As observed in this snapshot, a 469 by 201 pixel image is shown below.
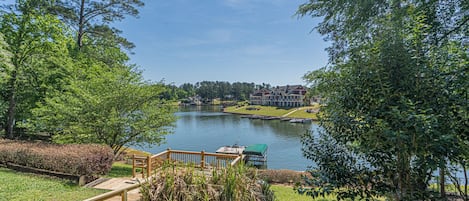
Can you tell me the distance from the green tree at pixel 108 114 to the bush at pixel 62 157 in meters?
1.35

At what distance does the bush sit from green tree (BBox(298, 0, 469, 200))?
6.97 metres

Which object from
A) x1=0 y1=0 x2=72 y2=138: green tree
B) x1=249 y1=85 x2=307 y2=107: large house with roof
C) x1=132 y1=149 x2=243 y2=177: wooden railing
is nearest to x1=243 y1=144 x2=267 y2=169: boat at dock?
x1=132 y1=149 x2=243 y2=177: wooden railing

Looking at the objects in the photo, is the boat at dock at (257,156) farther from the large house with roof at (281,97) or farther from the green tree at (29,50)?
the large house with roof at (281,97)

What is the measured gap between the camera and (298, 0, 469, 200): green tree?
6.66ft

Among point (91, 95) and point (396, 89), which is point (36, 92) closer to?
point (91, 95)

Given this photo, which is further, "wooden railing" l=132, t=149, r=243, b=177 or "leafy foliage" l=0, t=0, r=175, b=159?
"leafy foliage" l=0, t=0, r=175, b=159

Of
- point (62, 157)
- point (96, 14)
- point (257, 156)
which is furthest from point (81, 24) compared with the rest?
point (257, 156)

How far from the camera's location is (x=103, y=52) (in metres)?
14.9

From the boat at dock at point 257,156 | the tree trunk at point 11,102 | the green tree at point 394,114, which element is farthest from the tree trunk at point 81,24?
the green tree at point 394,114

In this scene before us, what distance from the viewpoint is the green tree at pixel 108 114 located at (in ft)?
30.5

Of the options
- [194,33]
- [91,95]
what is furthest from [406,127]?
[194,33]

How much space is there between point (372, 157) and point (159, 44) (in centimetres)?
2193

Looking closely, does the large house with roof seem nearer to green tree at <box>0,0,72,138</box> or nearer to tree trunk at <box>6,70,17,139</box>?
green tree at <box>0,0,72,138</box>

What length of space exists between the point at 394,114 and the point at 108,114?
9.72 meters
